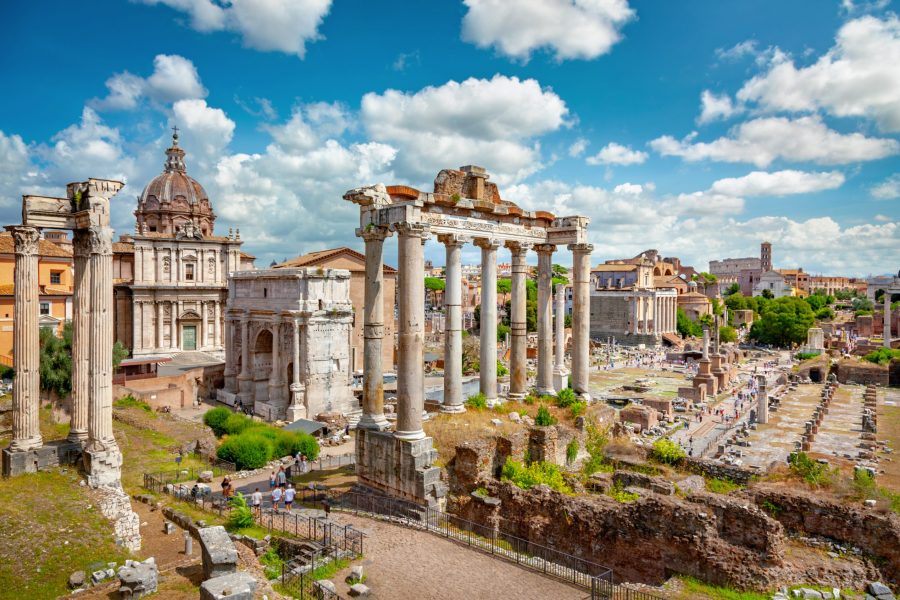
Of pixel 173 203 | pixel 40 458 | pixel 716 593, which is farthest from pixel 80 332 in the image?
pixel 173 203

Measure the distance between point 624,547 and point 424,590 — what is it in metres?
4.39

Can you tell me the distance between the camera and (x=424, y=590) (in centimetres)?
1005

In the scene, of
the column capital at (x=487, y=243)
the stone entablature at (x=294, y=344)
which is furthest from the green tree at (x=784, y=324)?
the column capital at (x=487, y=243)

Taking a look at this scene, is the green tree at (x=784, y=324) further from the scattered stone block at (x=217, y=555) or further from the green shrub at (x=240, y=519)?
the scattered stone block at (x=217, y=555)

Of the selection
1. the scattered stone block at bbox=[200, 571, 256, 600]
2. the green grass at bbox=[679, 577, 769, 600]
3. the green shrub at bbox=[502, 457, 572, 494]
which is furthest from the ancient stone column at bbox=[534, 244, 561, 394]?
the scattered stone block at bbox=[200, 571, 256, 600]

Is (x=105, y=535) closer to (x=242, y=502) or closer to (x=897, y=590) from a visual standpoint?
(x=242, y=502)

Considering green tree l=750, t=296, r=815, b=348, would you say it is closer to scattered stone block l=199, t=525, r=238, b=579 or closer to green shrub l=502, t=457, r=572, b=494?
green shrub l=502, t=457, r=572, b=494

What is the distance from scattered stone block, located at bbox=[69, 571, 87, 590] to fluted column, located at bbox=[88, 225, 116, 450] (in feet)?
15.9

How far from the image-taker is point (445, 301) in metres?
17.2

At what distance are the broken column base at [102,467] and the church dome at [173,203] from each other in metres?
33.5

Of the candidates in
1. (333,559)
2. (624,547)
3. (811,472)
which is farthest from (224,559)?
(811,472)

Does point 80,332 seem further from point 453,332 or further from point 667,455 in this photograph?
point 667,455

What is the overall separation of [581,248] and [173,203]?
39.5 m

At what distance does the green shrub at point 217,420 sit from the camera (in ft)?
92.7
